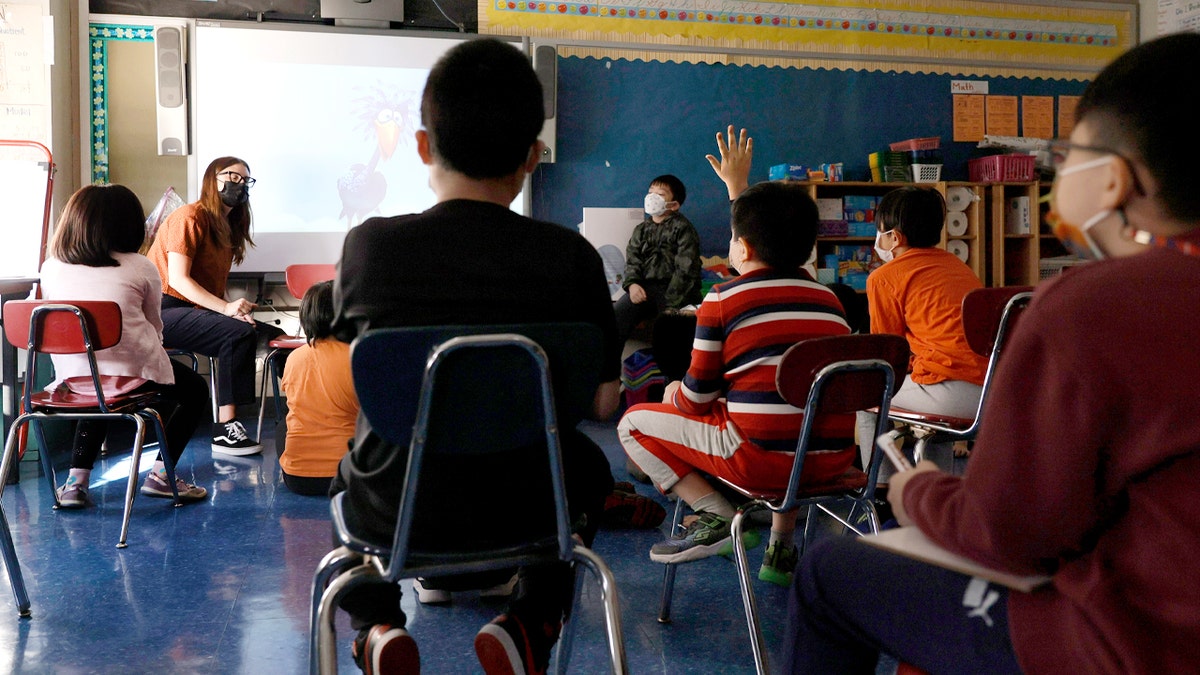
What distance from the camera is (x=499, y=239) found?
1.15 metres

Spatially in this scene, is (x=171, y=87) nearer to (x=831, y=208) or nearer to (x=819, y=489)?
(x=831, y=208)

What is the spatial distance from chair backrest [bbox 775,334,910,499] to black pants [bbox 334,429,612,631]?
453 mm

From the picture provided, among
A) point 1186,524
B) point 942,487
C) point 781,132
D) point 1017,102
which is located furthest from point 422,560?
point 1017,102

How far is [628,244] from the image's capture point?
5023 millimetres

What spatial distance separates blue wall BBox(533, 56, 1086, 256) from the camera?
5.15 metres

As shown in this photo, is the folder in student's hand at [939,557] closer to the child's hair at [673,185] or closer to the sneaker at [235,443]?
the sneaker at [235,443]

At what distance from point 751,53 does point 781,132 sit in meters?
0.51

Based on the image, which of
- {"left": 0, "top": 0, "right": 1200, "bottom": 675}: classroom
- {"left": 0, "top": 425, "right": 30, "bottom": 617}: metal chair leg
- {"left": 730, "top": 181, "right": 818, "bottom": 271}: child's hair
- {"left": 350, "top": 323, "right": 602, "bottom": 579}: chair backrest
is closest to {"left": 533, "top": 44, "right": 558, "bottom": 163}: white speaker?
{"left": 0, "top": 0, "right": 1200, "bottom": 675}: classroom

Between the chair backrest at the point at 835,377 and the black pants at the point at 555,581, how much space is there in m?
0.45

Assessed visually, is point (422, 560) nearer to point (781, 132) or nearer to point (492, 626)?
point (492, 626)

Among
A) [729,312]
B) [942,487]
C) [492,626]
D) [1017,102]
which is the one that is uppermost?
[1017,102]

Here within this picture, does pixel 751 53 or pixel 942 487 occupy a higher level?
pixel 751 53

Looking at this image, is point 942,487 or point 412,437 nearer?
point 942,487

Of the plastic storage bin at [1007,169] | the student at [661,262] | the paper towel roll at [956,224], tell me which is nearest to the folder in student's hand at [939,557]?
the student at [661,262]
